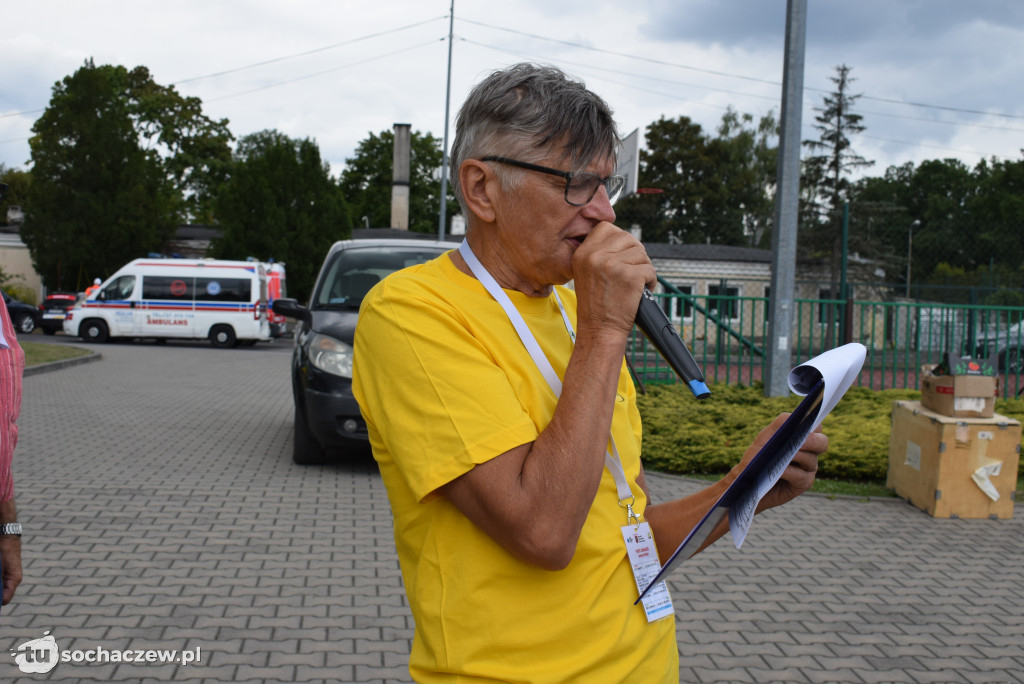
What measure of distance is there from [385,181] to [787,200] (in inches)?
2401

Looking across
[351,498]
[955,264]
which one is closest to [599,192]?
[351,498]

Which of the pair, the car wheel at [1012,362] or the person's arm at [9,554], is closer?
the person's arm at [9,554]

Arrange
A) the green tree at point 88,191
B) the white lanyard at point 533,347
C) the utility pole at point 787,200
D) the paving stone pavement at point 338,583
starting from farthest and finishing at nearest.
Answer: the green tree at point 88,191 → the utility pole at point 787,200 → the paving stone pavement at point 338,583 → the white lanyard at point 533,347

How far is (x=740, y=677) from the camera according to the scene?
3.97 metres

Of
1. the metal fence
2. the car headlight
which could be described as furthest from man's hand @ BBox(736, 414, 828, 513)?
the metal fence

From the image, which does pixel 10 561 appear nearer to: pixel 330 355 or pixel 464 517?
pixel 464 517

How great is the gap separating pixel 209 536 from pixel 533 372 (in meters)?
4.89

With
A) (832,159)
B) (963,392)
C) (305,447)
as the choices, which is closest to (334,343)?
(305,447)

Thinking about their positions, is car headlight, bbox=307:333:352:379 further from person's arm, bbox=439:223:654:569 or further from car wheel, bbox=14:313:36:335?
car wheel, bbox=14:313:36:335

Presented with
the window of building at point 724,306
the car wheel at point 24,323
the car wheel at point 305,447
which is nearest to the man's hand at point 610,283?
the car wheel at point 305,447

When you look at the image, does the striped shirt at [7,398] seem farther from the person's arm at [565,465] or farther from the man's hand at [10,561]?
the person's arm at [565,465]

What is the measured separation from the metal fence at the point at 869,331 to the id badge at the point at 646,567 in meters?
12.3

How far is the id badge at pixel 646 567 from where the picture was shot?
1664 millimetres

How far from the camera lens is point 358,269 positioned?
859 centimetres
